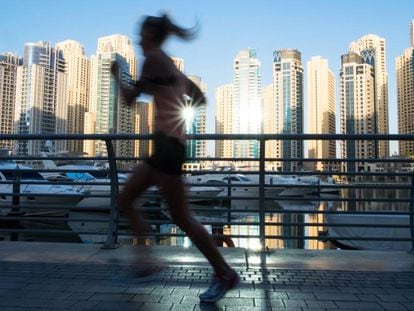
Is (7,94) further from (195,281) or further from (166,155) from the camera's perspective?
(166,155)

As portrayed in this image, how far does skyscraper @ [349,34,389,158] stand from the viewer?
2783 inches

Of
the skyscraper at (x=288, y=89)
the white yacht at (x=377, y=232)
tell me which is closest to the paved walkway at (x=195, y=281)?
the white yacht at (x=377, y=232)

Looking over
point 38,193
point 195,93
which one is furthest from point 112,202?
point 195,93

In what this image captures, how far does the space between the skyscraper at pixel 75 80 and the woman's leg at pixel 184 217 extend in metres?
32.5

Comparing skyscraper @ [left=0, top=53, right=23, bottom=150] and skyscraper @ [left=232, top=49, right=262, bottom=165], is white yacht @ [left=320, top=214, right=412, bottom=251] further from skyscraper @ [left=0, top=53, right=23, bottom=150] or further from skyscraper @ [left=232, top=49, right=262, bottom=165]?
skyscraper @ [left=0, top=53, right=23, bottom=150]

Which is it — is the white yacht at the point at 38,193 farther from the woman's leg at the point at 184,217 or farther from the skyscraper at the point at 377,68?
the skyscraper at the point at 377,68

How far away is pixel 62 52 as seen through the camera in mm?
71562

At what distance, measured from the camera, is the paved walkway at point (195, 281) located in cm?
335

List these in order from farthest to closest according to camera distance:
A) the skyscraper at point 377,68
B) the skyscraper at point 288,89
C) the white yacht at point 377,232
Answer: the skyscraper at point 377,68
the skyscraper at point 288,89
the white yacht at point 377,232

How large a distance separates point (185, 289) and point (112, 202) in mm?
2354

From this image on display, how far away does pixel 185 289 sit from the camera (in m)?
3.73

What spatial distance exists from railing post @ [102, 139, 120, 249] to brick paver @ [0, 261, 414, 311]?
1008 mm

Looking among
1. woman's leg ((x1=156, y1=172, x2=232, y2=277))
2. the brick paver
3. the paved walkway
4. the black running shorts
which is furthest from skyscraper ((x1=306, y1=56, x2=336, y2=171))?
the black running shorts

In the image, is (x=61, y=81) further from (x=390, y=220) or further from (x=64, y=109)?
(x=390, y=220)
